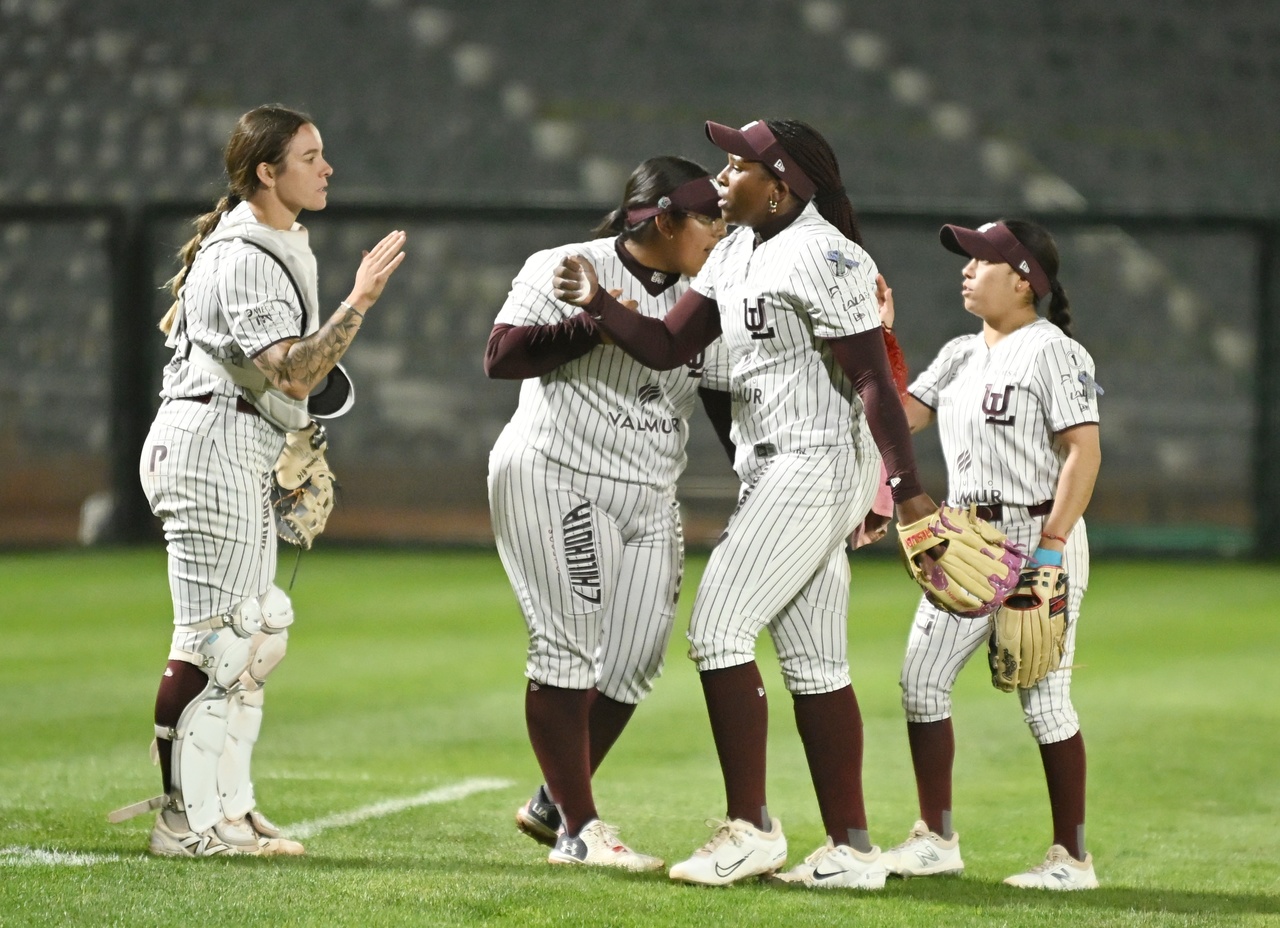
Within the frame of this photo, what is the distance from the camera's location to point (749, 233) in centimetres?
374

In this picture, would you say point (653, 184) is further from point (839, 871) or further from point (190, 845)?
point (190, 845)

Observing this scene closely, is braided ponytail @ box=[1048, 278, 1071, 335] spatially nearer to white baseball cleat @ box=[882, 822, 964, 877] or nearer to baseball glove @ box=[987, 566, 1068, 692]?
baseball glove @ box=[987, 566, 1068, 692]

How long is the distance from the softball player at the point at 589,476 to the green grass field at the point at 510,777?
1.15 ft

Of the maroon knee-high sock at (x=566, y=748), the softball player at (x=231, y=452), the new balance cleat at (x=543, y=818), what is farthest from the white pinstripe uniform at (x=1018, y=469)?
the softball player at (x=231, y=452)

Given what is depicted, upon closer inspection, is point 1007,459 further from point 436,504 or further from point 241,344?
point 436,504

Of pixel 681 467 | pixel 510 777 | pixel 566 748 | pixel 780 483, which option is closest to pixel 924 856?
pixel 566 748

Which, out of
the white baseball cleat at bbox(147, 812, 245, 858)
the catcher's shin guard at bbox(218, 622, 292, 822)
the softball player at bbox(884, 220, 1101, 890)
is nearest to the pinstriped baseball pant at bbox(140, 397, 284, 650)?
the catcher's shin guard at bbox(218, 622, 292, 822)

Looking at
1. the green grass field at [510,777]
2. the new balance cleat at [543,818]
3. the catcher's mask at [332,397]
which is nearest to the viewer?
the green grass field at [510,777]

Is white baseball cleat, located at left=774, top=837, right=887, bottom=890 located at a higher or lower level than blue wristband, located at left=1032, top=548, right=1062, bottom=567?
lower

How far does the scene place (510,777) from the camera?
5.18 meters

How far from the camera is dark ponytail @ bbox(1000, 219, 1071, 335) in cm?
401

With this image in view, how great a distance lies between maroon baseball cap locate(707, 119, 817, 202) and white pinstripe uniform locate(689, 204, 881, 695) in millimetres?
91

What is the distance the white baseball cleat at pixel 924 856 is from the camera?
12.4 feet

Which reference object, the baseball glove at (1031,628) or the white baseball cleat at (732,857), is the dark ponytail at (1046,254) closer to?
the baseball glove at (1031,628)
